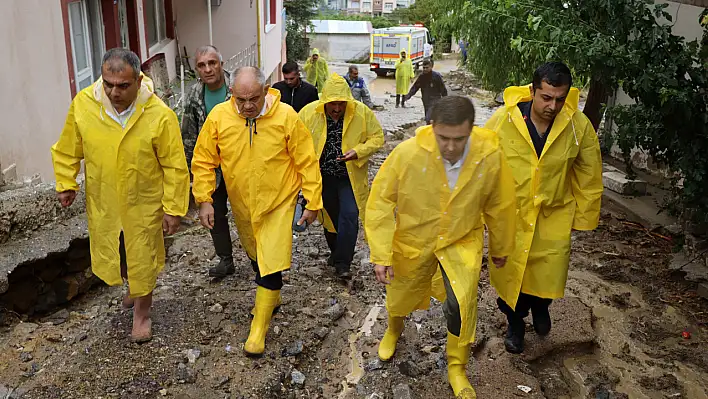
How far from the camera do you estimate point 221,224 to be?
4930 mm

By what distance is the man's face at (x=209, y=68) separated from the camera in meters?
4.58

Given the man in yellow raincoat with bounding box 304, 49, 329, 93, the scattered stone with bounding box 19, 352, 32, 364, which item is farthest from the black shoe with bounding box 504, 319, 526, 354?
the man in yellow raincoat with bounding box 304, 49, 329, 93

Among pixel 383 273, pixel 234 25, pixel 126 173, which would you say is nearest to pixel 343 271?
pixel 383 273

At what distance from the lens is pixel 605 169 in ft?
29.7

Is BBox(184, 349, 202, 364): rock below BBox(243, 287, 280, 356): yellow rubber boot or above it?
below

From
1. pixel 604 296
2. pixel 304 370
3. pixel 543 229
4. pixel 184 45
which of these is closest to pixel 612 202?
pixel 604 296

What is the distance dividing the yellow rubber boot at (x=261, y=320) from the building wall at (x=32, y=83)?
8.92 ft

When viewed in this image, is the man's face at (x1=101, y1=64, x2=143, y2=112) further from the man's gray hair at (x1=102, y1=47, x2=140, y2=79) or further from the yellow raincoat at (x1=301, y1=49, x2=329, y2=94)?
the yellow raincoat at (x1=301, y1=49, x2=329, y2=94)

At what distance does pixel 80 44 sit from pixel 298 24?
21391 millimetres

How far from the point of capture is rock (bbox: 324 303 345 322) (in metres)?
4.72

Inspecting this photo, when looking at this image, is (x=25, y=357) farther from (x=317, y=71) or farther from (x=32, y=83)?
(x=317, y=71)

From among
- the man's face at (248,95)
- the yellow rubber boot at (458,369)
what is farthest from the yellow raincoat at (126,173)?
the yellow rubber boot at (458,369)

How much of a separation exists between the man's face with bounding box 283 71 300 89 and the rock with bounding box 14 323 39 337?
10.8 ft

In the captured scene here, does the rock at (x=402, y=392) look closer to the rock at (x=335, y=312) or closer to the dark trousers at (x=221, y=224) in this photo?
the rock at (x=335, y=312)
